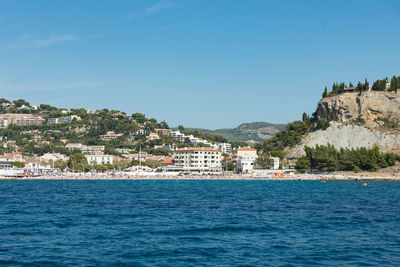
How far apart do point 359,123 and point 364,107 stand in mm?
5016

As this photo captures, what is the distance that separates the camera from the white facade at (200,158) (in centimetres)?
15175

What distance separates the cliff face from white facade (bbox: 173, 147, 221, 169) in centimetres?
4013

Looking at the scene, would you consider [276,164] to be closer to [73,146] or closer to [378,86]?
[378,86]

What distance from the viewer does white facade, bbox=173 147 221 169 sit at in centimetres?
15175

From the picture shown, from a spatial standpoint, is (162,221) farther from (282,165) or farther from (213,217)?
(282,165)

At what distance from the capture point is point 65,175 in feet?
394

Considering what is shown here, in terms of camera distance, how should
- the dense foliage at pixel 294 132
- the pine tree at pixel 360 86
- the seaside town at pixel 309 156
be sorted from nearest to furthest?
the seaside town at pixel 309 156
the pine tree at pixel 360 86
the dense foliage at pixel 294 132

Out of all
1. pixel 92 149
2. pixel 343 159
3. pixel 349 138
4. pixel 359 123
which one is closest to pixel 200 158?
pixel 349 138

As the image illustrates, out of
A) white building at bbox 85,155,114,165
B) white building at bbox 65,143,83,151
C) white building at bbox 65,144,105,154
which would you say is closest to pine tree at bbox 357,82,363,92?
white building at bbox 85,155,114,165

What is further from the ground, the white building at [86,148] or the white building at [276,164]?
the white building at [86,148]

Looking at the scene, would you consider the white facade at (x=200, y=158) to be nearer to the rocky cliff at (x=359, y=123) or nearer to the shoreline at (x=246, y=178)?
the rocky cliff at (x=359, y=123)

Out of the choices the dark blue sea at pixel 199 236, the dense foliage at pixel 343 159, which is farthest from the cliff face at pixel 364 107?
the dark blue sea at pixel 199 236

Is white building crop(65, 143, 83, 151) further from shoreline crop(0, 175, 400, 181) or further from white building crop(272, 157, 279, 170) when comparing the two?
white building crop(272, 157, 279, 170)

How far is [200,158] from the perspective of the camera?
152 m
